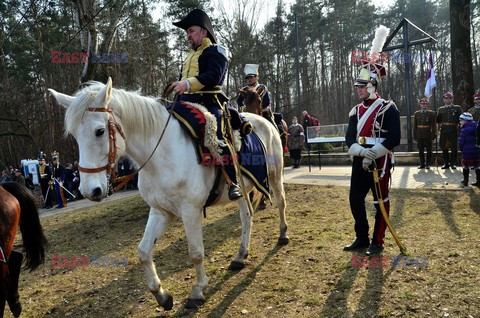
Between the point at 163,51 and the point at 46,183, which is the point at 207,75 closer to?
the point at 46,183

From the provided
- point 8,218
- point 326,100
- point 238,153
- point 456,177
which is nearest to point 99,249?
point 8,218

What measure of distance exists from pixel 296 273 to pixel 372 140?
6.15 ft

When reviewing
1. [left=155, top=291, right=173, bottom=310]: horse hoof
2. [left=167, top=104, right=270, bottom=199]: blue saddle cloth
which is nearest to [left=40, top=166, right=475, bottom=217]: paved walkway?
[left=167, top=104, right=270, bottom=199]: blue saddle cloth

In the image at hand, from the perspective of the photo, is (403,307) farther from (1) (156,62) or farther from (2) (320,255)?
(1) (156,62)

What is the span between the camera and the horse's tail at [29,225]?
3.84m

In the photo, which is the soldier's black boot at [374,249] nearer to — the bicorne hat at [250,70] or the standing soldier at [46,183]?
the bicorne hat at [250,70]

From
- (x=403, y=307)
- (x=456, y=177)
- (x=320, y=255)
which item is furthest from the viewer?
(x=456, y=177)

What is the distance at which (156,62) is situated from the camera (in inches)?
A: 911

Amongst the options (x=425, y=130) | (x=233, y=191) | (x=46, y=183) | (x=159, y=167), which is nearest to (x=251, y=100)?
(x=233, y=191)

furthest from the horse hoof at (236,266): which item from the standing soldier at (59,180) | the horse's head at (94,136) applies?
the standing soldier at (59,180)

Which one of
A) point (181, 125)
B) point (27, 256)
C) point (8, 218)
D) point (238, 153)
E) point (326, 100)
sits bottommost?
point (27, 256)

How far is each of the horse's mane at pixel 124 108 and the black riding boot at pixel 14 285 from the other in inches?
72.8

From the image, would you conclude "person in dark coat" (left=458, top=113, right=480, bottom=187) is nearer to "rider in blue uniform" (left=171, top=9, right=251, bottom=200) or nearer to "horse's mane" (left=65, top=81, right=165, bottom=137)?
"rider in blue uniform" (left=171, top=9, right=251, bottom=200)

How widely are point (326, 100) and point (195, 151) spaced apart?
3930cm
